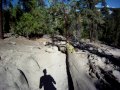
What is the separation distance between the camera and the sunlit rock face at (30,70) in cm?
1144

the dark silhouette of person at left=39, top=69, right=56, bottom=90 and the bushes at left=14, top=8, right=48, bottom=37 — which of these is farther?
the bushes at left=14, top=8, right=48, bottom=37

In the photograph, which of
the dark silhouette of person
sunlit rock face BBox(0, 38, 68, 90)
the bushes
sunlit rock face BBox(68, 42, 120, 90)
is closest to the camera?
the dark silhouette of person

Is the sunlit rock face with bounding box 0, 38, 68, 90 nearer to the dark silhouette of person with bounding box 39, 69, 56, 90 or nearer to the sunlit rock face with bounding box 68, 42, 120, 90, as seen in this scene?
the dark silhouette of person with bounding box 39, 69, 56, 90

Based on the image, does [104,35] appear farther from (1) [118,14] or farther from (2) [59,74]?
(2) [59,74]

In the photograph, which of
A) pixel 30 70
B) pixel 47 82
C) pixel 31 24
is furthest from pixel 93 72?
pixel 31 24

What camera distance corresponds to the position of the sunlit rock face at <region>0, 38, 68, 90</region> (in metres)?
11.4

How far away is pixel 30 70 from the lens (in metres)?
12.7

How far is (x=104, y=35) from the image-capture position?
52.3 m

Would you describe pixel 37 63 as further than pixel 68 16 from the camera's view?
No

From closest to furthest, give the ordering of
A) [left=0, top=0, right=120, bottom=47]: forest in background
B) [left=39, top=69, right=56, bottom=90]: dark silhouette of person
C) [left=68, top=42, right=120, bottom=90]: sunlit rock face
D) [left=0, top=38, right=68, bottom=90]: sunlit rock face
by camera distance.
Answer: [left=39, top=69, right=56, bottom=90]: dark silhouette of person
[left=0, top=38, right=68, bottom=90]: sunlit rock face
[left=68, top=42, right=120, bottom=90]: sunlit rock face
[left=0, top=0, right=120, bottom=47]: forest in background

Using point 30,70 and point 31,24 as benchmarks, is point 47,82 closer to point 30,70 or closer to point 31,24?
point 30,70

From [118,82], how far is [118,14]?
39506mm

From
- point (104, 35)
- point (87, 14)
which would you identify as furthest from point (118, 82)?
point (104, 35)

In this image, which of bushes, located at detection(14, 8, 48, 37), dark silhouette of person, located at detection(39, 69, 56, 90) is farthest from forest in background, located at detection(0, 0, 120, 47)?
dark silhouette of person, located at detection(39, 69, 56, 90)
